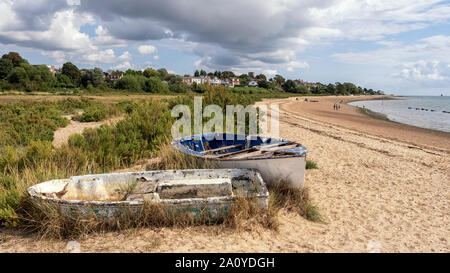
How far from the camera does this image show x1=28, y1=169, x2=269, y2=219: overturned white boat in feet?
13.4

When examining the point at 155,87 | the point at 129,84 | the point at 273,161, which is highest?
the point at 129,84

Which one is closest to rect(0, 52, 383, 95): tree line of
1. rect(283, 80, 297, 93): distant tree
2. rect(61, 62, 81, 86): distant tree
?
rect(61, 62, 81, 86): distant tree

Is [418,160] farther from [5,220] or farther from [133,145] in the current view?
[5,220]

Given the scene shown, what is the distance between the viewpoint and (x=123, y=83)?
64625mm

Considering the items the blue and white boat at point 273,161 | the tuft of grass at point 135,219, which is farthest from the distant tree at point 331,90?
the tuft of grass at point 135,219


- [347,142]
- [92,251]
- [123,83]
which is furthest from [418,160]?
[123,83]

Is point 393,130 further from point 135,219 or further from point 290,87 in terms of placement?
point 290,87

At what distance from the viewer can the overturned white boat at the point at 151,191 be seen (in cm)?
407

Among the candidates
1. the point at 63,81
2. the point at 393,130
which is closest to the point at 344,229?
the point at 393,130

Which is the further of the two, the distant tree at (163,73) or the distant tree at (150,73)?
the distant tree at (163,73)

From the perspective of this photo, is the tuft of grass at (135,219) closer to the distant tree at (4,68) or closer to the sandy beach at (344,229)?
the sandy beach at (344,229)

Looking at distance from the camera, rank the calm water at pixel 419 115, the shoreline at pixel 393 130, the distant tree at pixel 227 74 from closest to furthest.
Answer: the shoreline at pixel 393 130, the calm water at pixel 419 115, the distant tree at pixel 227 74

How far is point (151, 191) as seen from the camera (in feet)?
16.2
